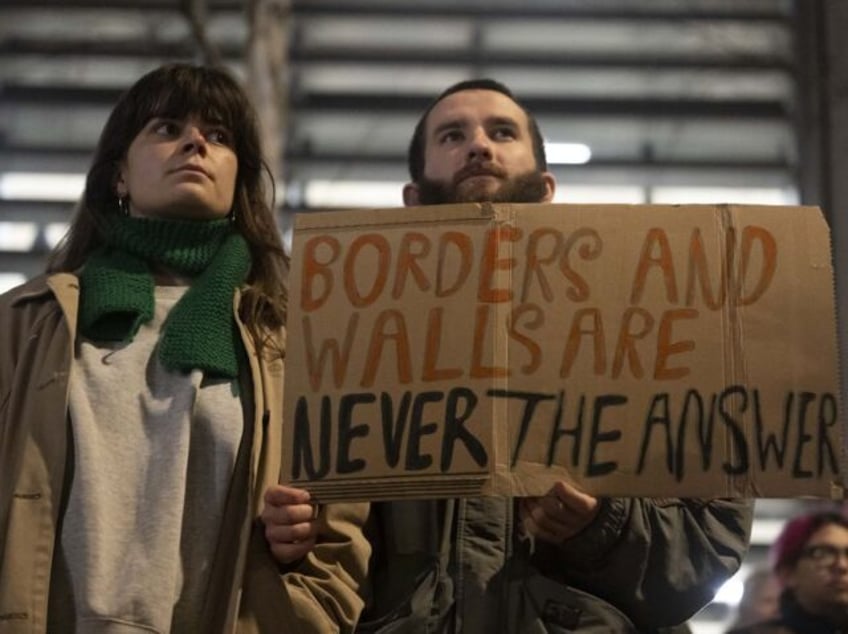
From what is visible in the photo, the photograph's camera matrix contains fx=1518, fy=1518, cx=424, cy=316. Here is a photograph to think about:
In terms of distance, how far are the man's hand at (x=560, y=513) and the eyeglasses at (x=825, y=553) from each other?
134 cm

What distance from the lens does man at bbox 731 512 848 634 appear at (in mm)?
2873

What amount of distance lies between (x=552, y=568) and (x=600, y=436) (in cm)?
21

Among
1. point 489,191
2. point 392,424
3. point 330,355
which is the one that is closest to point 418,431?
point 392,424

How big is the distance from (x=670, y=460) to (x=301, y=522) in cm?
42

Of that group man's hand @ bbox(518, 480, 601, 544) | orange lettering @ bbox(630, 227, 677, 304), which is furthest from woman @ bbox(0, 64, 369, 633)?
orange lettering @ bbox(630, 227, 677, 304)

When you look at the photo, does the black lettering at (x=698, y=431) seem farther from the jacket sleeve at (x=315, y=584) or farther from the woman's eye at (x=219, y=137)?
the woman's eye at (x=219, y=137)

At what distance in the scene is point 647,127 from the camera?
5836 mm

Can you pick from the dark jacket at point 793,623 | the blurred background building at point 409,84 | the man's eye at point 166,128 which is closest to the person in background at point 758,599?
the dark jacket at point 793,623

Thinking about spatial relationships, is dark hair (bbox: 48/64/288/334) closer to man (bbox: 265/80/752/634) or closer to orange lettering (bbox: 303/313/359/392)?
orange lettering (bbox: 303/313/359/392)

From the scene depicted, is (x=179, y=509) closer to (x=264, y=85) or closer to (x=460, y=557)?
(x=460, y=557)

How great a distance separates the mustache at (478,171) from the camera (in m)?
2.13

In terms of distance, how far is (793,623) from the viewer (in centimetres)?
291

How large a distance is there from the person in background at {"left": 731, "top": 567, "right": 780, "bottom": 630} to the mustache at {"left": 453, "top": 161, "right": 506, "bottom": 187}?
1262mm

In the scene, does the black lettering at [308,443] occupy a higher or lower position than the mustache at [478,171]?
lower
